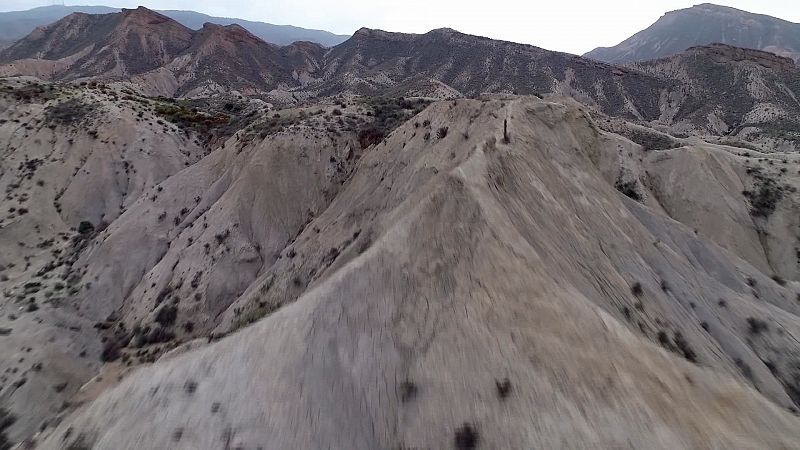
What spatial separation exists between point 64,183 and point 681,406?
5230 cm

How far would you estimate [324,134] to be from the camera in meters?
37.0

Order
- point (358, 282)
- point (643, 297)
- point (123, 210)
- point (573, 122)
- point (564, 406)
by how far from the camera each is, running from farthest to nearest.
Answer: point (123, 210)
point (573, 122)
point (643, 297)
point (358, 282)
point (564, 406)

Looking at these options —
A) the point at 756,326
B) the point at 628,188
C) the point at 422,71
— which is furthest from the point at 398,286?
the point at 422,71

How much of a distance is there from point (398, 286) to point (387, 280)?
Answer: 556 mm

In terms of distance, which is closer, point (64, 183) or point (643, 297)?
point (643, 297)

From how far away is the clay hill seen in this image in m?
12.8

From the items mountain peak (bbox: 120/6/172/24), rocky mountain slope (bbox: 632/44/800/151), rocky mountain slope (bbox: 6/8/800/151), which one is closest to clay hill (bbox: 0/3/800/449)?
rocky mountain slope (bbox: 632/44/800/151)

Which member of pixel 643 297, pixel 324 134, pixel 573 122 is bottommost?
pixel 643 297

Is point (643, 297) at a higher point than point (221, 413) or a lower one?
higher

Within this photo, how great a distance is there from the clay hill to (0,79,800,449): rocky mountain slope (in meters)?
0.11

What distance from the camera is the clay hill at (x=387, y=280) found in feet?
42.0

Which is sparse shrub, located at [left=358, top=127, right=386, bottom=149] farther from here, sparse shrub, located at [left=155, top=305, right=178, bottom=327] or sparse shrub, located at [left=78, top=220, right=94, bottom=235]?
sparse shrub, located at [left=78, top=220, right=94, bottom=235]

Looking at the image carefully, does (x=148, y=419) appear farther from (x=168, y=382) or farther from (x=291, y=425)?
(x=291, y=425)

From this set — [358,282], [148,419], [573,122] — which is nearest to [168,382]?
[148,419]
